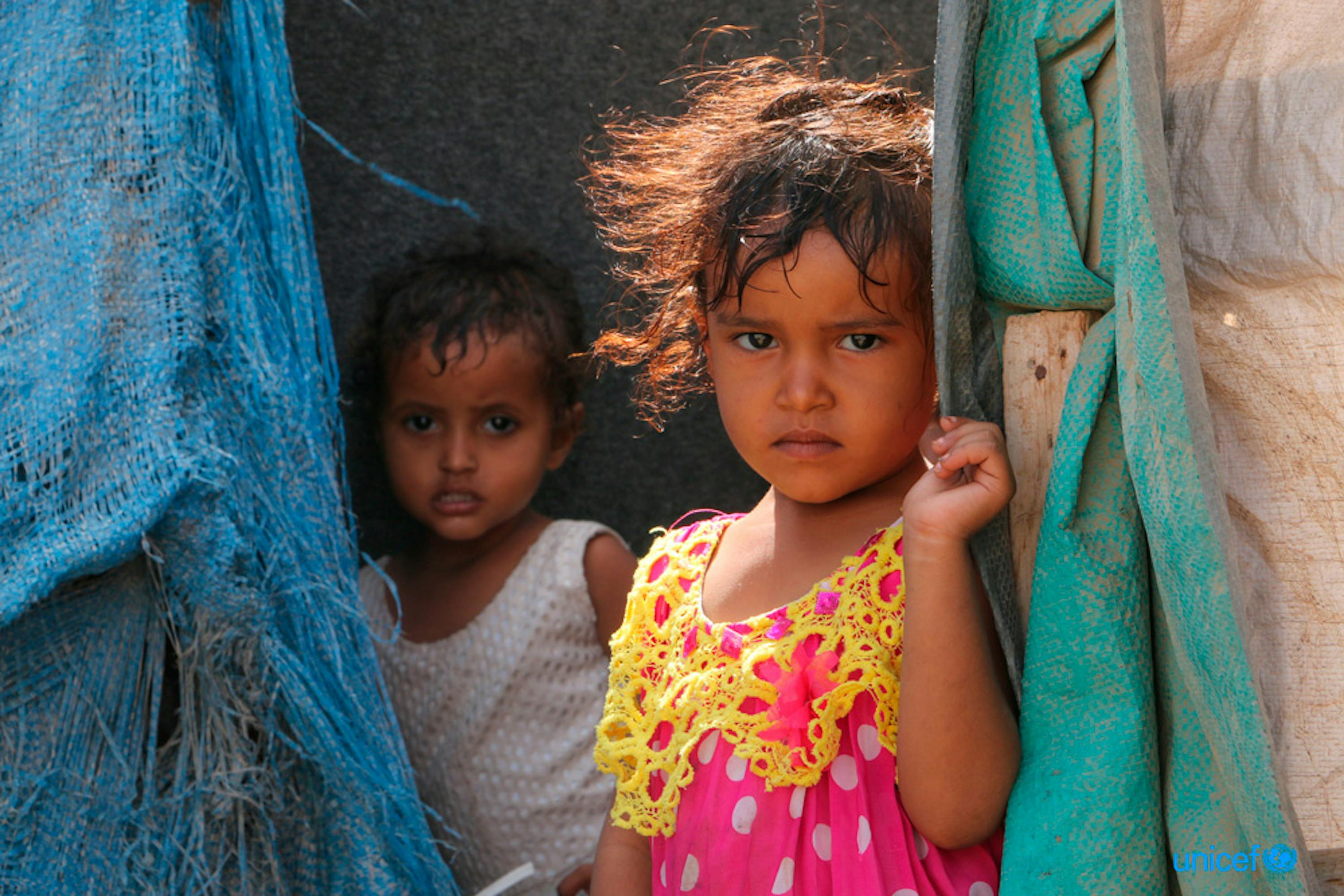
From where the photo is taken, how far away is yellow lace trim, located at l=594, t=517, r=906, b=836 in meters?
1.18

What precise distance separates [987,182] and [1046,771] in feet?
1.64

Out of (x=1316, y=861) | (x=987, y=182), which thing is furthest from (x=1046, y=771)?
(x=987, y=182)

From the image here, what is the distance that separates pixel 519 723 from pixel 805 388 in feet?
3.36

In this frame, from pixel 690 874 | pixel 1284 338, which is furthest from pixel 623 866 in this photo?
pixel 1284 338

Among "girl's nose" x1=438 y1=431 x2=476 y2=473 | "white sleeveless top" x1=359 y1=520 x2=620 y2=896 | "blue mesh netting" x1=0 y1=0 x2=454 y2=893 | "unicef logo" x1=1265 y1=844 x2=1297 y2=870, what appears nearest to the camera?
"unicef logo" x1=1265 y1=844 x2=1297 y2=870

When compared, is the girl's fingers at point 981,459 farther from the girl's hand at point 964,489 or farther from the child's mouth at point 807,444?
the child's mouth at point 807,444

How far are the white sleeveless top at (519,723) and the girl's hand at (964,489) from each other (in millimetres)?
1041

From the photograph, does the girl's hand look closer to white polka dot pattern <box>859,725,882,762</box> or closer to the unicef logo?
white polka dot pattern <box>859,725,882,762</box>

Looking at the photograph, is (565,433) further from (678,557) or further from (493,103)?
(678,557)

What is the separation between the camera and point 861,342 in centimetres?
123

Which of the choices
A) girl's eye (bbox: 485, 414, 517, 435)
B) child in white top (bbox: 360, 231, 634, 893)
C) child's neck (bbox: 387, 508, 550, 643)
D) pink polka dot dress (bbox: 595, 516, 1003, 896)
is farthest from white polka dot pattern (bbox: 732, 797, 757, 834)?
girl's eye (bbox: 485, 414, 517, 435)

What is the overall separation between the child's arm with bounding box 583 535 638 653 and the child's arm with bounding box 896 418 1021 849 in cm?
101

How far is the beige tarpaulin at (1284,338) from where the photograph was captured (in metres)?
0.95

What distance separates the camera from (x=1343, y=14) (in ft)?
3.18
